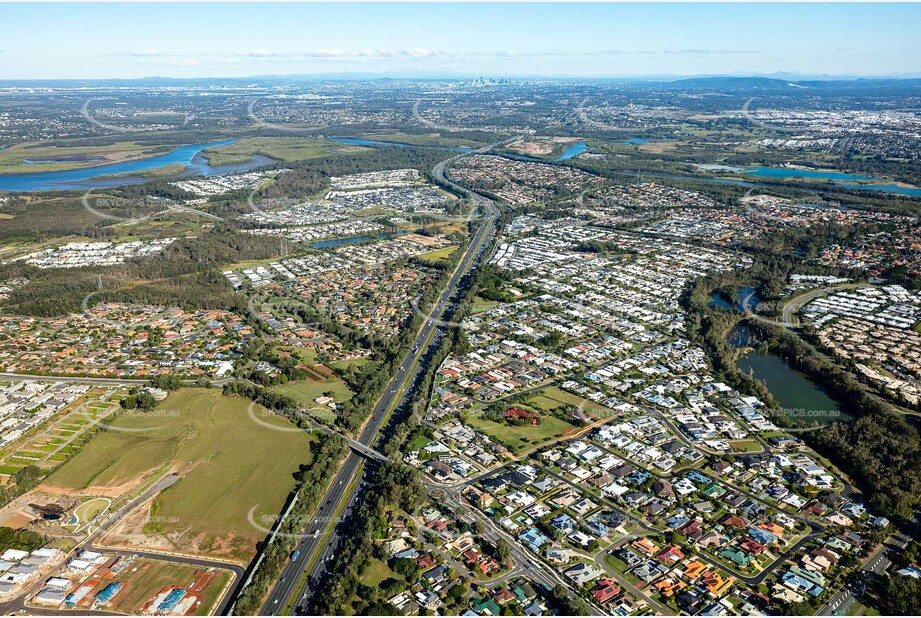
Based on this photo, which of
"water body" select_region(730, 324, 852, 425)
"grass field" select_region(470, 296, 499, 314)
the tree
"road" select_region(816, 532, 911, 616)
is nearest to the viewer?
"road" select_region(816, 532, 911, 616)

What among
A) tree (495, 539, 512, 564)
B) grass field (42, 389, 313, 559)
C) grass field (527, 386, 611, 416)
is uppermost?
grass field (527, 386, 611, 416)

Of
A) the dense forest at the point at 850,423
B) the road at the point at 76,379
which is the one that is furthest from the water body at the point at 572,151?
the road at the point at 76,379

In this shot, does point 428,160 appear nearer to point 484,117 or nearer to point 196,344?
point 484,117

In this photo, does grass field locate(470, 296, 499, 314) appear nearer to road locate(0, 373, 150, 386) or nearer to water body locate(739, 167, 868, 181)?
road locate(0, 373, 150, 386)

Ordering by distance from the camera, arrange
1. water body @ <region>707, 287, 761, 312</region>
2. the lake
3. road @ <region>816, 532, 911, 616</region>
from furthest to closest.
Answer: the lake < water body @ <region>707, 287, 761, 312</region> < road @ <region>816, 532, 911, 616</region>

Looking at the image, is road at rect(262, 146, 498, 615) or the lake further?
the lake

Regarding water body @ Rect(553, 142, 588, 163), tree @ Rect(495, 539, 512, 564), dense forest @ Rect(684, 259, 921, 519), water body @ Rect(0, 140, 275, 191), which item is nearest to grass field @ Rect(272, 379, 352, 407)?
tree @ Rect(495, 539, 512, 564)

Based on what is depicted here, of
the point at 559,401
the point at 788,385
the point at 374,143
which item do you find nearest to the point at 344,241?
the point at 559,401
